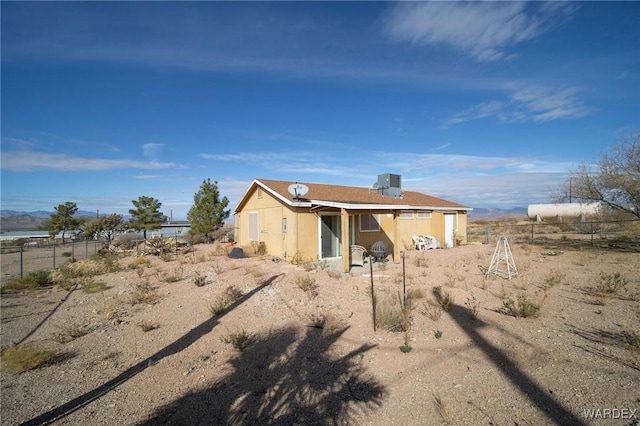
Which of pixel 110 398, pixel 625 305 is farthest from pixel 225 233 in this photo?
pixel 625 305

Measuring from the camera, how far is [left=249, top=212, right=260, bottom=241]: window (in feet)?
56.7

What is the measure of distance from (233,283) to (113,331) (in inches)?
141

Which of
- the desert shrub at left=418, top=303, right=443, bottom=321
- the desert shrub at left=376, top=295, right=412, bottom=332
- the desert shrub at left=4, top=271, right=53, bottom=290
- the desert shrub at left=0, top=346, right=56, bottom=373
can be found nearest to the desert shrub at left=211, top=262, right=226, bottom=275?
the desert shrub at left=4, top=271, right=53, bottom=290

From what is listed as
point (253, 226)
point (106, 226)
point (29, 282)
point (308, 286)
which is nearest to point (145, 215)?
point (106, 226)

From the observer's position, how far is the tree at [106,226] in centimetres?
2914

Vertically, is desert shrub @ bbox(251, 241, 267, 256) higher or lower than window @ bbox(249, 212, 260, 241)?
lower

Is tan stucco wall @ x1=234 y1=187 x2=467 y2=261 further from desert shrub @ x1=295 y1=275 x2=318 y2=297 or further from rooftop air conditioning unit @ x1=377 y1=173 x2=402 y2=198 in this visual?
desert shrub @ x1=295 y1=275 x2=318 y2=297

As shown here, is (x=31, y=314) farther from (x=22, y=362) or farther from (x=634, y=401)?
(x=634, y=401)

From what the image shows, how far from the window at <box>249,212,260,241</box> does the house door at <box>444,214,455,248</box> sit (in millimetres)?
12265

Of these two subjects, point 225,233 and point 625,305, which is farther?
point 225,233

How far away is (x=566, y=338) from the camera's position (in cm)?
535

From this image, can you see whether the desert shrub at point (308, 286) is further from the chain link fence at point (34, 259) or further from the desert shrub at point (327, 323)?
the chain link fence at point (34, 259)

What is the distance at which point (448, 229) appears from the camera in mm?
20641

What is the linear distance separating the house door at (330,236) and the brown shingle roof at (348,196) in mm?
950
